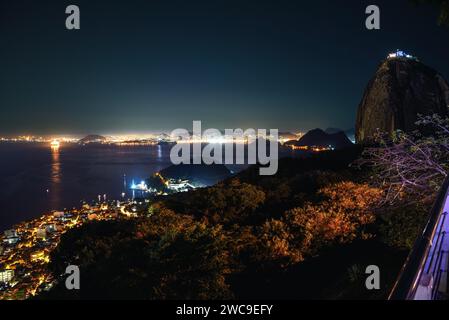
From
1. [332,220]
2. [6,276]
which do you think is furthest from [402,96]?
[6,276]

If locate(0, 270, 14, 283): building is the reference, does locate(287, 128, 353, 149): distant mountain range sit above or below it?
above

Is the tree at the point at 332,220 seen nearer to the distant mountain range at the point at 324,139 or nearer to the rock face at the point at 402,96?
the rock face at the point at 402,96

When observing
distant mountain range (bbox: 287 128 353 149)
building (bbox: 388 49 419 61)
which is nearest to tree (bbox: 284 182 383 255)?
building (bbox: 388 49 419 61)

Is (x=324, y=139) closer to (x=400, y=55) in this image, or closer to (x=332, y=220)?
(x=400, y=55)

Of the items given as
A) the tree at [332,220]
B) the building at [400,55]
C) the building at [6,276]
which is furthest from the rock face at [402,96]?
the building at [6,276]

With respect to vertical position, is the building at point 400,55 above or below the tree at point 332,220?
above

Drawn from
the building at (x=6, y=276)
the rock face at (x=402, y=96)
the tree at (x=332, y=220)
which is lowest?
the building at (x=6, y=276)

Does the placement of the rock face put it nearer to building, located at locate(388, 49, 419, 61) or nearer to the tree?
building, located at locate(388, 49, 419, 61)
